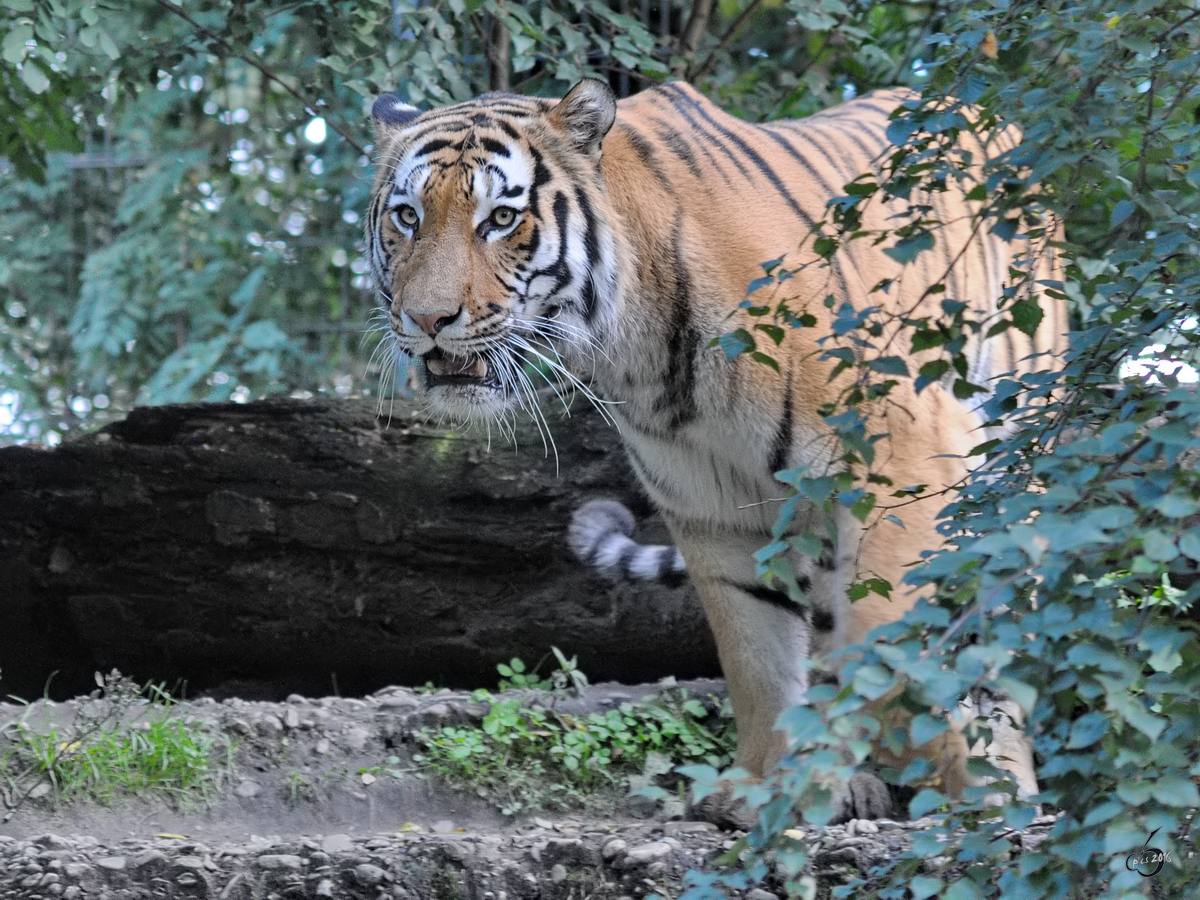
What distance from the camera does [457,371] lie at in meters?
2.83

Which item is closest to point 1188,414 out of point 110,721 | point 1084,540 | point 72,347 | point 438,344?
point 1084,540

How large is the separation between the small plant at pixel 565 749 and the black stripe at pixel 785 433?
36.6 inches

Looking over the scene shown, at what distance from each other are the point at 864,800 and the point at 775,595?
545mm

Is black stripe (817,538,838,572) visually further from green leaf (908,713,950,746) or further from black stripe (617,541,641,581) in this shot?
green leaf (908,713,950,746)

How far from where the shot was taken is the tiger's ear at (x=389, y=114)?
3217 millimetres

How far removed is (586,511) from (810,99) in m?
2.00

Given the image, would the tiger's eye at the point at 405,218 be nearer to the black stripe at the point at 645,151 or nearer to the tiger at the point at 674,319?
the tiger at the point at 674,319

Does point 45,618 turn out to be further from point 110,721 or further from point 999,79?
point 999,79

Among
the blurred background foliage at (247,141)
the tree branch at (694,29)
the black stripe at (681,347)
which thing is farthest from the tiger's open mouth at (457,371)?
the tree branch at (694,29)

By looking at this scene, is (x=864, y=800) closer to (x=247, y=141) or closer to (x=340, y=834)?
(x=340, y=834)

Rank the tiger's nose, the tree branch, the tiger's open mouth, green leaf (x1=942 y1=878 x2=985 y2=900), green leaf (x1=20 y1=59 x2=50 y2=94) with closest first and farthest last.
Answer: green leaf (x1=942 y1=878 x2=985 y2=900) < the tiger's nose < the tiger's open mouth < green leaf (x1=20 y1=59 x2=50 y2=94) < the tree branch

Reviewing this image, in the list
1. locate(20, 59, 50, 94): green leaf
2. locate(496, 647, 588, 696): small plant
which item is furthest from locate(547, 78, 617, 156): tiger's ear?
locate(20, 59, 50, 94): green leaf

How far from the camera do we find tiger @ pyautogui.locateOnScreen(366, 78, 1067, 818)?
111 inches

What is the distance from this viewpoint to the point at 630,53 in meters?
4.09
